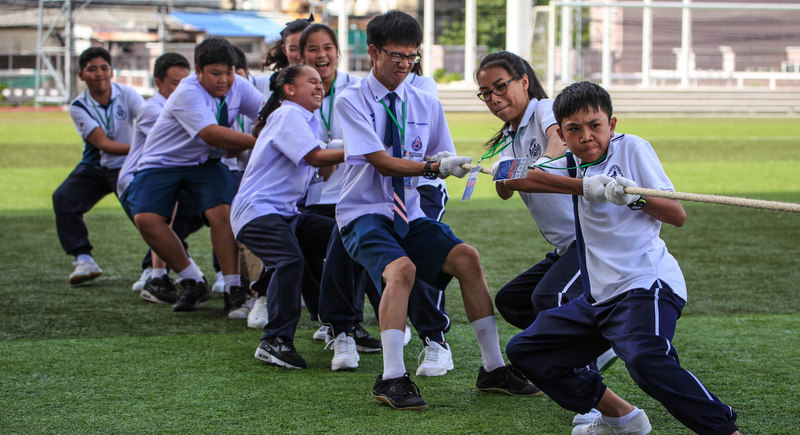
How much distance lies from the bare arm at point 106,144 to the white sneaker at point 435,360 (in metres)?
3.68

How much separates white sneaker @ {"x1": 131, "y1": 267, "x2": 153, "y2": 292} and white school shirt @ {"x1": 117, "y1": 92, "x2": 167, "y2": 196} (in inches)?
26.3

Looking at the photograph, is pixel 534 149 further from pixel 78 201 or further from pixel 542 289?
pixel 78 201

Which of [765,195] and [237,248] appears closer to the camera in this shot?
[237,248]

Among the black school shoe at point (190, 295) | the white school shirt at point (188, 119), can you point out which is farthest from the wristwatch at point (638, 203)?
the black school shoe at point (190, 295)

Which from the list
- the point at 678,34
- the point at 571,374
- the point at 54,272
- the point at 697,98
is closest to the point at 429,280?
the point at 571,374

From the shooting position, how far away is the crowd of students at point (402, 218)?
339cm

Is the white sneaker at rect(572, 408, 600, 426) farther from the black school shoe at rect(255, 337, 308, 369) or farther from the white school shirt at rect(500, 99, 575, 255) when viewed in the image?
the black school shoe at rect(255, 337, 308, 369)

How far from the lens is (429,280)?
4367 millimetres

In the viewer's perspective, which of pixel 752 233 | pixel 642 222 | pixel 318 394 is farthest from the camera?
pixel 752 233

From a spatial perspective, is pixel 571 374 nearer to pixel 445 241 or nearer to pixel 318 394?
pixel 445 241

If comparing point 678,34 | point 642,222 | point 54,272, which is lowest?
point 54,272

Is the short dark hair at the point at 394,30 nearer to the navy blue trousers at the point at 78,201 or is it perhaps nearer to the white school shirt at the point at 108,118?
the white school shirt at the point at 108,118

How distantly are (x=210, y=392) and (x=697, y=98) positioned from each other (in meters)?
29.1

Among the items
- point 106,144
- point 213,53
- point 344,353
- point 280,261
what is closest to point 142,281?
point 106,144
